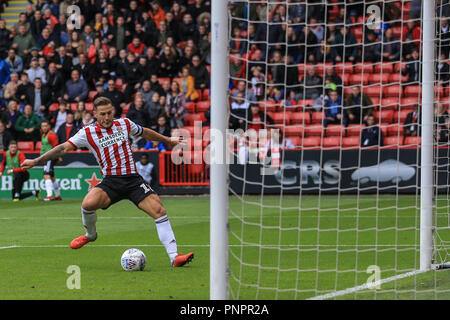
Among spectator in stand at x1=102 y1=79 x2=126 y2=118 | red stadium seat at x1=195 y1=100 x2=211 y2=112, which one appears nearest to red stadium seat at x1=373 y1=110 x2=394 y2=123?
red stadium seat at x1=195 y1=100 x2=211 y2=112

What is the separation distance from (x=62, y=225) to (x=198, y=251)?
433cm

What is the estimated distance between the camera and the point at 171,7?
78.0 feet

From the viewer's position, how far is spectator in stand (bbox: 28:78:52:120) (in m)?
22.4

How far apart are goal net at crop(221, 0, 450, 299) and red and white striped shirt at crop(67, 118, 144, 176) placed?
4.34 ft

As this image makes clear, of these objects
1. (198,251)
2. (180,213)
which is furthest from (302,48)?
(198,251)

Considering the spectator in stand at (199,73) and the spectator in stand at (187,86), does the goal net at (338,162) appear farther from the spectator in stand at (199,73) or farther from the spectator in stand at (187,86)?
the spectator in stand at (187,86)

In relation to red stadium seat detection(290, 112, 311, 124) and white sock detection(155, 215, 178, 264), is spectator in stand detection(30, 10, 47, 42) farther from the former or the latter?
white sock detection(155, 215, 178, 264)

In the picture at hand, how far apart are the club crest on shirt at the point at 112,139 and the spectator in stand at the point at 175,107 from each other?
473 inches

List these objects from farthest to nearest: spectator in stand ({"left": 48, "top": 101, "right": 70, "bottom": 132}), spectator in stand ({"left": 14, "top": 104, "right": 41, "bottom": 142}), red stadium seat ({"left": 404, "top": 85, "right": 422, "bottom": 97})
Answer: spectator in stand ({"left": 14, "top": 104, "right": 41, "bottom": 142}) → spectator in stand ({"left": 48, "top": 101, "right": 70, "bottom": 132}) → red stadium seat ({"left": 404, "top": 85, "right": 422, "bottom": 97})

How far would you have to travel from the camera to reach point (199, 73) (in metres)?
21.9

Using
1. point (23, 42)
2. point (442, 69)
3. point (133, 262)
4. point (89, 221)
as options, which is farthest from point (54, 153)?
point (23, 42)

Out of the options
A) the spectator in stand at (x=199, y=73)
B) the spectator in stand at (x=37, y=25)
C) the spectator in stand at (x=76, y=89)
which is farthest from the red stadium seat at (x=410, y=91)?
the spectator in stand at (x=37, y=25)

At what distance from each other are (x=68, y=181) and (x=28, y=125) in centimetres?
259
